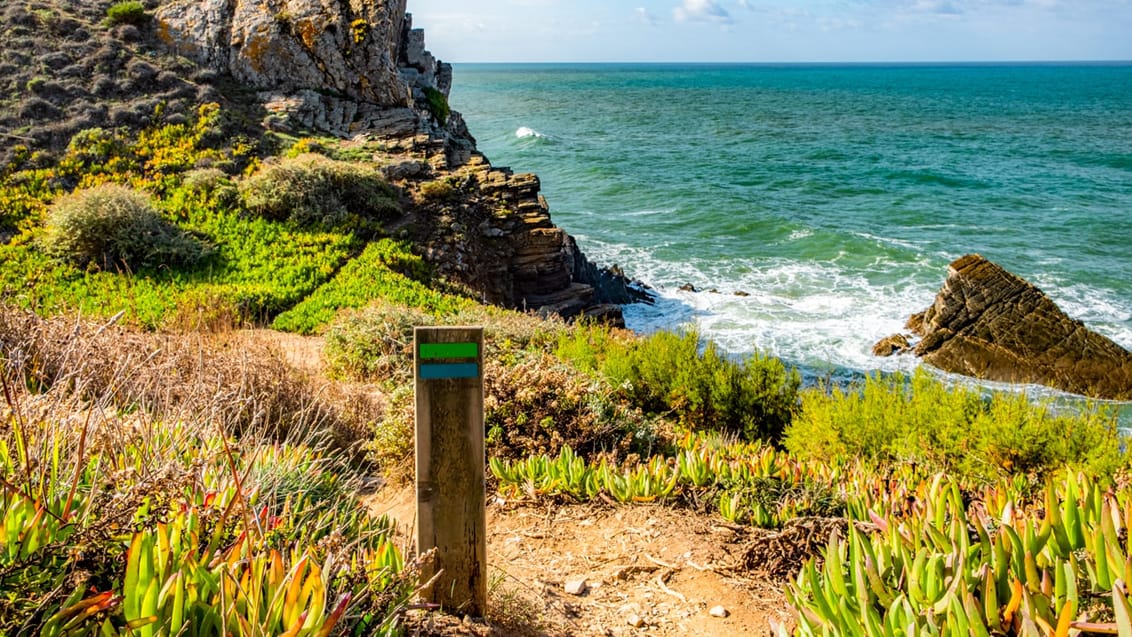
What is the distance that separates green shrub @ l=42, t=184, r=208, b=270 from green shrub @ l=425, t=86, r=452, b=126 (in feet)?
33.7

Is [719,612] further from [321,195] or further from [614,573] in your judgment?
[321,195]

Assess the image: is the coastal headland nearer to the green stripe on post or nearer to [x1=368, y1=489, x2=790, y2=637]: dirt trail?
Result: [x1=368, y1=489, x2=790, y2=637]: dirt trail

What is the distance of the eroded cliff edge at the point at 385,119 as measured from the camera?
55.0ft

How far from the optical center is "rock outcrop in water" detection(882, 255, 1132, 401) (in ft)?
49.0

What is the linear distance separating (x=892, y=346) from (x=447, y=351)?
1598 centimetres

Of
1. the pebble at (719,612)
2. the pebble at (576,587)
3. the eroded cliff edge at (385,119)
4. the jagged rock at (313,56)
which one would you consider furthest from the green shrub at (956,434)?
the jagged rock at (313,56)

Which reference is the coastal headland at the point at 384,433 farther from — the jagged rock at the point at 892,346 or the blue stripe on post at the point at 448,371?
the blue stripe on post at the point at 448,371

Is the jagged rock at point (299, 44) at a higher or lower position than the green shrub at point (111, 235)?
higher

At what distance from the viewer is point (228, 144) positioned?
16.9 meters

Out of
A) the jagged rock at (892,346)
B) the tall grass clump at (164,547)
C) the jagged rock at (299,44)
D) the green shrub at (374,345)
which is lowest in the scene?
the jagged rock at (892,346)

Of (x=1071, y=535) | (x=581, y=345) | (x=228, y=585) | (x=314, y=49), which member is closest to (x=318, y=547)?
(x=228, y=585)

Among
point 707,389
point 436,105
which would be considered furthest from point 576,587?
point 436,105

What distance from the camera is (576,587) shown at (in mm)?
4480

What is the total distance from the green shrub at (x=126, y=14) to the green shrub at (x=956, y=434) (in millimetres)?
19794
